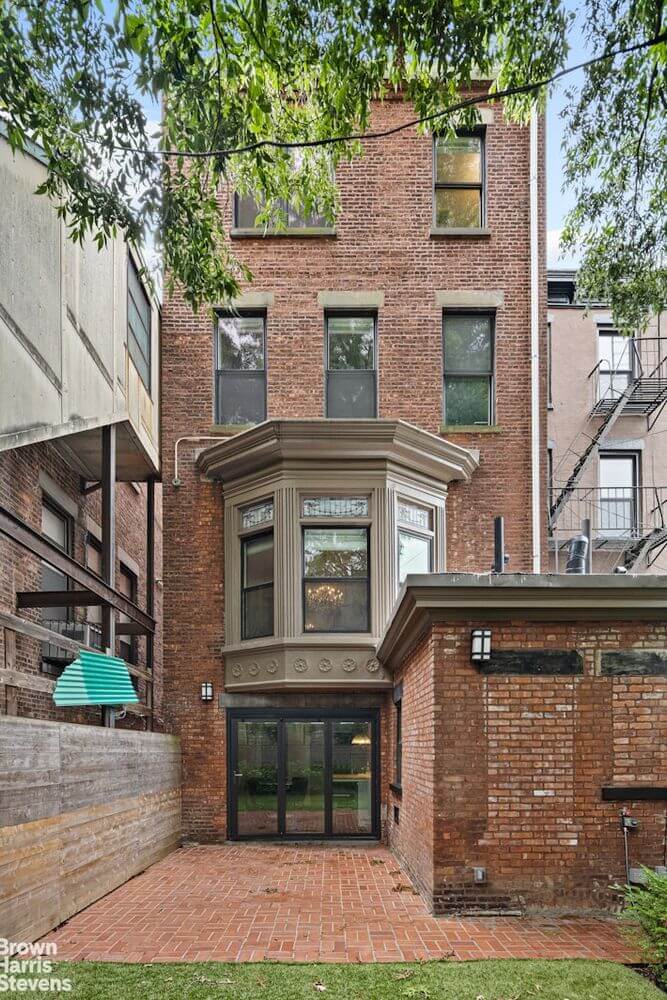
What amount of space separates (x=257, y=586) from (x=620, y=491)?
10.5 metres

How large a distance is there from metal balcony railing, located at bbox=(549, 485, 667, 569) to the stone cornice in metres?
6.47

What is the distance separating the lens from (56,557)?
336 inches

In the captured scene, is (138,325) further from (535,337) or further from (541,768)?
(541,768)

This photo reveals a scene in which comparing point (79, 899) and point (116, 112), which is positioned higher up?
point (116, 112)

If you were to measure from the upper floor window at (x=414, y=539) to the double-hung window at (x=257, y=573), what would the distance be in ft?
6.73

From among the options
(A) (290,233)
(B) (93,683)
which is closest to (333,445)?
(A) (290,233)

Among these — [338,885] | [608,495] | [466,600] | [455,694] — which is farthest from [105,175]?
[608,495]

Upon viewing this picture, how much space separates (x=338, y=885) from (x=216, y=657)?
4.92 metres

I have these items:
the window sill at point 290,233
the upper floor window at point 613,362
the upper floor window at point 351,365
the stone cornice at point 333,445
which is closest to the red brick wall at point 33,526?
the stone cornice at point 333,445

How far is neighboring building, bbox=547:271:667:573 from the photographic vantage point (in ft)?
64.2

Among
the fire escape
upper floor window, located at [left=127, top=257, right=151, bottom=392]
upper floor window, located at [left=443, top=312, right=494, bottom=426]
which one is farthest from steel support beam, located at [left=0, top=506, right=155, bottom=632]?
the fire escape

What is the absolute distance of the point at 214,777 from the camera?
13.8 meters

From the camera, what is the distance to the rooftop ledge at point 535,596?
26.8 feet

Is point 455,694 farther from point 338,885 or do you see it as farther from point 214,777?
point 214,777
